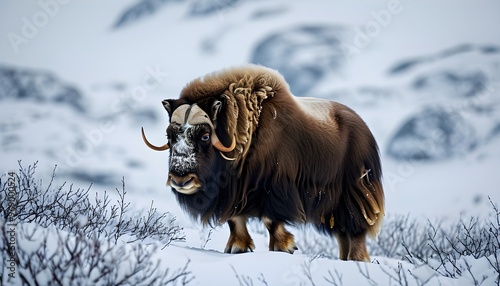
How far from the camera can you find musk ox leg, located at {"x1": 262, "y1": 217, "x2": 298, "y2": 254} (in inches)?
178

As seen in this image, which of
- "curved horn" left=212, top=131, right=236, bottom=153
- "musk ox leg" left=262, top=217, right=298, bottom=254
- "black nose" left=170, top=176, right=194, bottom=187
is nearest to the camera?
"black nose" left=170, top=176, right=194, bottom=187

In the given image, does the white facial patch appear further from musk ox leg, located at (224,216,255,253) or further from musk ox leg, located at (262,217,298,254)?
musk ox leg, located at (262,217,298,254)

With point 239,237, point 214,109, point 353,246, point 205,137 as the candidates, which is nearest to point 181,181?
point 205,137

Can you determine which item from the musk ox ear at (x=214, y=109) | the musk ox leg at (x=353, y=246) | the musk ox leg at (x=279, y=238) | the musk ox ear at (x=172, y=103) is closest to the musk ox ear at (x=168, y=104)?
the musk ox ear at (x=172, y=103)

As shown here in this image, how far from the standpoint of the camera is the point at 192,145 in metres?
4.28

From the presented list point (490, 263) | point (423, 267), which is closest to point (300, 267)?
point (423, 267)

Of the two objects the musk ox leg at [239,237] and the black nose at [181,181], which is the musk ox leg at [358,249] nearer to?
the musk ox leg at [239,237]

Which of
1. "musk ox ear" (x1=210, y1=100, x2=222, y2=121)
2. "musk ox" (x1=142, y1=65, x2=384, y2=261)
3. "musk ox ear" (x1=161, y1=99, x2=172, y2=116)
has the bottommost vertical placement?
"musk ox" (x1=142, y1=65, x2=384, y2=261)

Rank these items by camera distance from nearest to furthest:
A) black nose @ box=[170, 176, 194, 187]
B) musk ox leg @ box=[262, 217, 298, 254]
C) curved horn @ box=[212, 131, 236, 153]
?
black nose @ box=[170, 176, 194, 187] < curved horn @ box=[212, 131, 236, 153] < musk ox leg @ box=[262, 217, 298, 254]

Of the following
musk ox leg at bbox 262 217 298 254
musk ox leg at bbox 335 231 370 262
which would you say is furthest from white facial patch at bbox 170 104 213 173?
musk ox leg at bbox 335 231 370 262

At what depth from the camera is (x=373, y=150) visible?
5.20 metres

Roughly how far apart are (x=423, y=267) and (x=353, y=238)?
1.25 metres

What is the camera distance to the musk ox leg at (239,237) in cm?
457

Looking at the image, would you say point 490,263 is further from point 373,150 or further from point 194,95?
point 194,95
